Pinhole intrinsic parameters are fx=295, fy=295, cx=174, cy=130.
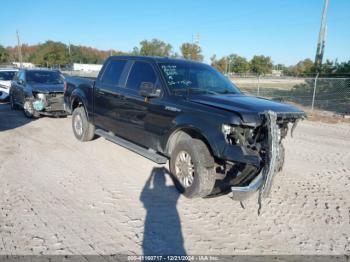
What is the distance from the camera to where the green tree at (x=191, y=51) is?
45.6 metres

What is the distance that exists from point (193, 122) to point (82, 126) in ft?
13.2

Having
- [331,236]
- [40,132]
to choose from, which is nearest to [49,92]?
[40,132]

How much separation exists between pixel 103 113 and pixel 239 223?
391 cm

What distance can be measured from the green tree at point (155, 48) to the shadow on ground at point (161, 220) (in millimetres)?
46823

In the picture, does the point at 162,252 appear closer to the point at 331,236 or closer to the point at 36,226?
the point at 36,226

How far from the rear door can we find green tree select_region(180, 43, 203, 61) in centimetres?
3955

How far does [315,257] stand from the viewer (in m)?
3.21

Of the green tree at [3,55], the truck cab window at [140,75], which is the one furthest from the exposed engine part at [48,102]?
the green tree at [3,55]

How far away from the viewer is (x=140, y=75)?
5.58 meters

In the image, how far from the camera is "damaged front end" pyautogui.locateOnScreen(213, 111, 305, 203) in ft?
12.3

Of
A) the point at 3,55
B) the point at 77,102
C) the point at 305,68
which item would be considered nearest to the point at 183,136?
the point at 77,102

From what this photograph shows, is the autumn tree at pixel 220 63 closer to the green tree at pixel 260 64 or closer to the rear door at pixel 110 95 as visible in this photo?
the green tree at pixel 260 64

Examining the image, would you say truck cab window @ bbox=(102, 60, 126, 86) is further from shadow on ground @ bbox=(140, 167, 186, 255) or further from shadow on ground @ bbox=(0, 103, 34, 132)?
shadow on ground @ bbox=(0, 103, 34, 132)

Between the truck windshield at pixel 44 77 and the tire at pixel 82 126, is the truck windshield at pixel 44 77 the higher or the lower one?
the higher one
